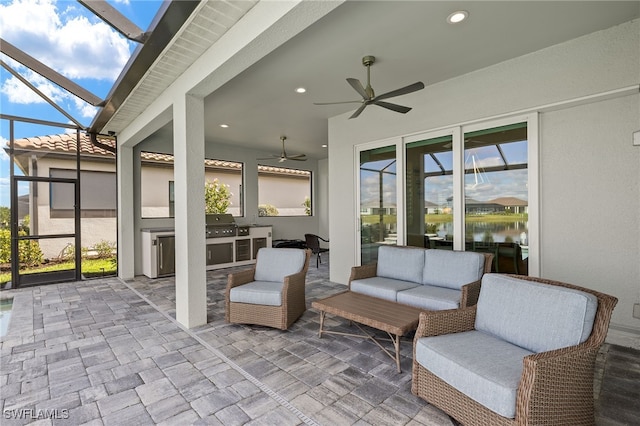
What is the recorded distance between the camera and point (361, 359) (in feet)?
8.67

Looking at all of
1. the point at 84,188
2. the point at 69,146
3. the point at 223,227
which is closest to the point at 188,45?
the point at 69,146

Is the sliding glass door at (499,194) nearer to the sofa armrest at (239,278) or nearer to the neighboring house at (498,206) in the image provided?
the neighboring house at (498,206)

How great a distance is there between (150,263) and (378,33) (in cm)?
573

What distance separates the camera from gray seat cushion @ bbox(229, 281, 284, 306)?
3.24m

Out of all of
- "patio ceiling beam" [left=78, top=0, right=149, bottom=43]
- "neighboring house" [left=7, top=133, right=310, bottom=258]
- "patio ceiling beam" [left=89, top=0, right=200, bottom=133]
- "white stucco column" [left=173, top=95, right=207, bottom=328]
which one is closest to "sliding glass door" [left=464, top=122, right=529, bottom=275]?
"white stucco column" [left=173, top=95, right=207, bottom=328]

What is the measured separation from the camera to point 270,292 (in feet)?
10.7

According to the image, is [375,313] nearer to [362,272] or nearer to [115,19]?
[362,272]

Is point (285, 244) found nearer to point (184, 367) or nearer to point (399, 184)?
point (399, 184)

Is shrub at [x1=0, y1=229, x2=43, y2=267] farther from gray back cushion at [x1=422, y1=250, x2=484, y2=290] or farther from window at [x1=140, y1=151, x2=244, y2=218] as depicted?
gray back cushion at [x1=422, y1=250, x2=484, y2=290]

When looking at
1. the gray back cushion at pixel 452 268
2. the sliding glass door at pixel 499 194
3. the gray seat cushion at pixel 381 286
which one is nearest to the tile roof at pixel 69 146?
the gray seat cushion at pixel 381 286

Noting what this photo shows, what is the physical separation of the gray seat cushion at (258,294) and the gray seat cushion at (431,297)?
1.30 m

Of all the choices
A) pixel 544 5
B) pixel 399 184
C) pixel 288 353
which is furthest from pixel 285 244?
pixel 544 5

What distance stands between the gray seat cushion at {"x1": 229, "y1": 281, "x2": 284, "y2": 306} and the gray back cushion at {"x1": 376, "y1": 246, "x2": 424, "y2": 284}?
1.35 m

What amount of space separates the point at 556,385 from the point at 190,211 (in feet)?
11.0
